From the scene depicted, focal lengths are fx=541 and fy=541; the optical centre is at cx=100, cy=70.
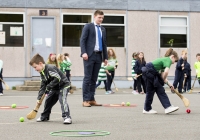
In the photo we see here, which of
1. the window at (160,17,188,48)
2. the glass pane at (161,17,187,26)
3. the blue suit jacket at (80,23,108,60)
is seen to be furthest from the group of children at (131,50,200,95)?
the blue suit jacket at (80,23,108,60)

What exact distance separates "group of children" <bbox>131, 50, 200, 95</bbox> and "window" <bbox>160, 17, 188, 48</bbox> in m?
3.19

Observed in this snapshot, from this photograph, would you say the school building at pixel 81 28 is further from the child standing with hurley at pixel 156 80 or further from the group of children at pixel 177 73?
the child standing with hurley at pixel 156 80

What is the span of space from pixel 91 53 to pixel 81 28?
11.2m

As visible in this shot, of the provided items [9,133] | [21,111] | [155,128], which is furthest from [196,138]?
[21,111]

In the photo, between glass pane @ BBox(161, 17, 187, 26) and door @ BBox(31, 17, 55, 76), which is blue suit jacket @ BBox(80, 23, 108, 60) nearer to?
door @ BBox(31, 17, 55, 76)

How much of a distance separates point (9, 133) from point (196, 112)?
5.17 meters

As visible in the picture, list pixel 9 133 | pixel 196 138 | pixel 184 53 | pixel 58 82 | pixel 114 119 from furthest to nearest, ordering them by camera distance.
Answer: pixel 184 53, pixel 114 119, pixel 58 82, pixel 9 133, pixel 196 138

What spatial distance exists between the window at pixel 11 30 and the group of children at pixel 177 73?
5.65 m

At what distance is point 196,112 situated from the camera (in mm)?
12234

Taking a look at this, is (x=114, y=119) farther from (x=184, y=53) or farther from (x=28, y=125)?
(x=184, y=53)

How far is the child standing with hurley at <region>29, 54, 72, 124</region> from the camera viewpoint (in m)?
9.73

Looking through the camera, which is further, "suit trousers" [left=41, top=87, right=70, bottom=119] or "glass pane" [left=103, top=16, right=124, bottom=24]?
"glass pane" [left=103, top=16, right=124, bottom=24]

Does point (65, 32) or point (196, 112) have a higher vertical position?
point (65, 32)

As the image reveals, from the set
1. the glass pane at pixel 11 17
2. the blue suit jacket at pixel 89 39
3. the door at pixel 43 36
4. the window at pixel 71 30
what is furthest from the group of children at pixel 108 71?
the blue suit jacket at pixel 89 39
